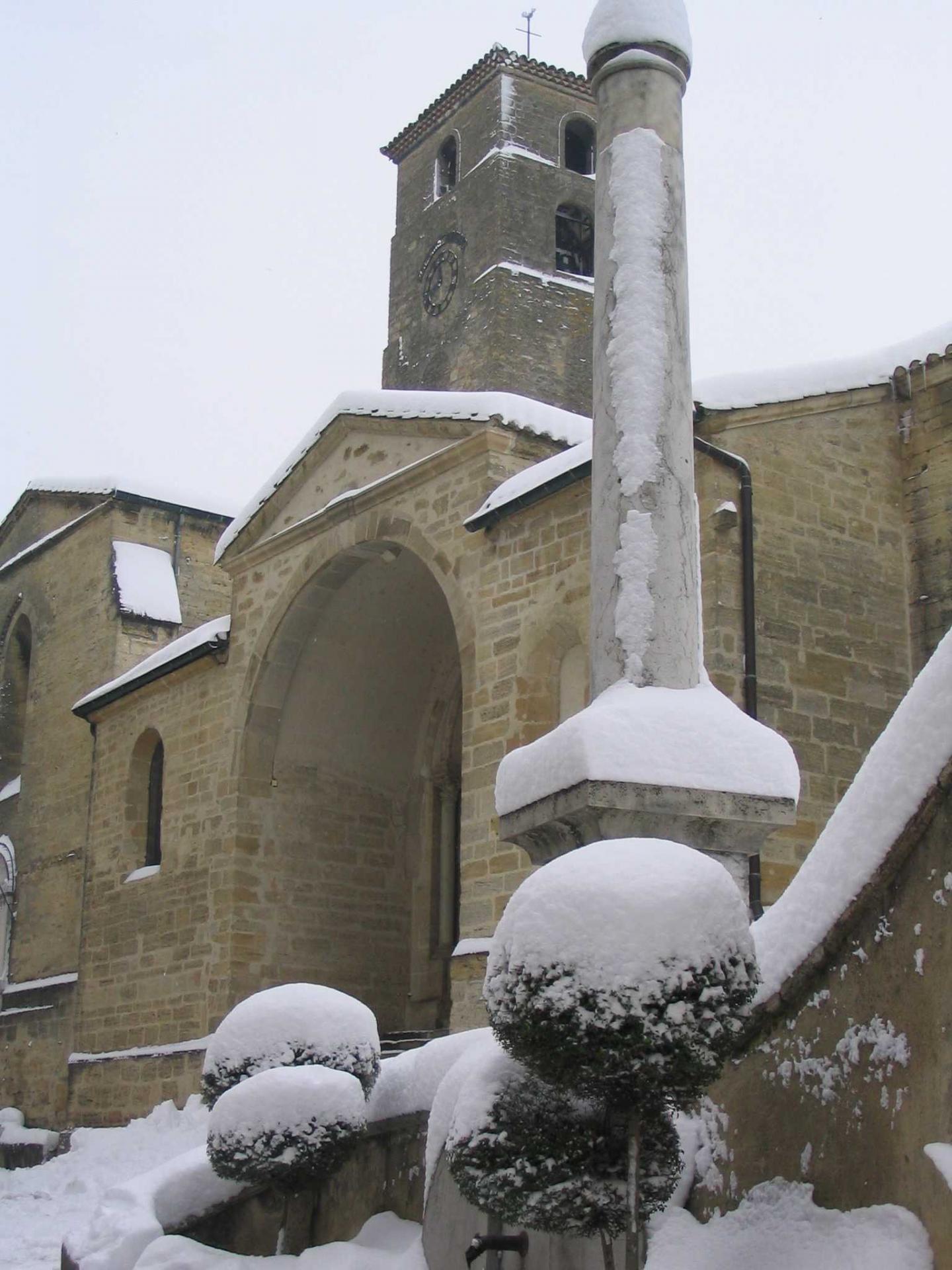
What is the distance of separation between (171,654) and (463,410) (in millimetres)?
5438

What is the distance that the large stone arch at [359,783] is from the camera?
14.8 m

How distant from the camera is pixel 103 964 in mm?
16875

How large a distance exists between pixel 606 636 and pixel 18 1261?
214 inches

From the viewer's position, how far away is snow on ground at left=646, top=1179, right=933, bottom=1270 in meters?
3.71

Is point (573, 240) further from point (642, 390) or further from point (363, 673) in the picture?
point (642, 390)

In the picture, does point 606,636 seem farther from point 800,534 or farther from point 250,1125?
point 800,534

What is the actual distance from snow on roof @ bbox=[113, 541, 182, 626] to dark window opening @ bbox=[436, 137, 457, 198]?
18.2 m

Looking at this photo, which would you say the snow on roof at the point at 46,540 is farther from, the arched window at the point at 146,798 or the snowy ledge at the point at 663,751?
the snowy ledge at the point at 663,751

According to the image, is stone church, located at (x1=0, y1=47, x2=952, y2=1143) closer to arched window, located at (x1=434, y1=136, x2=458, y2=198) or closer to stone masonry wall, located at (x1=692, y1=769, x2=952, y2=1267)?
stone masonry wall, located at (x1=692, y1=769, x2=952, y2=1267)

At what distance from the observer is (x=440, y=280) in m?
35.6

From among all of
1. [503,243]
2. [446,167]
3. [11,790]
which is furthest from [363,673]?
[446,167]

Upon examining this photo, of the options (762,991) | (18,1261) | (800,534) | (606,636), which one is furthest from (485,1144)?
(800,534)

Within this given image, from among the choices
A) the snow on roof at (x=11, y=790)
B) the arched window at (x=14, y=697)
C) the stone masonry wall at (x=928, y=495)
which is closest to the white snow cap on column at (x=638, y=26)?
the stone masonry wall at (x=928, y=495)

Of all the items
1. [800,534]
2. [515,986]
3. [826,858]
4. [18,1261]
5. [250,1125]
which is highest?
[800,534]
